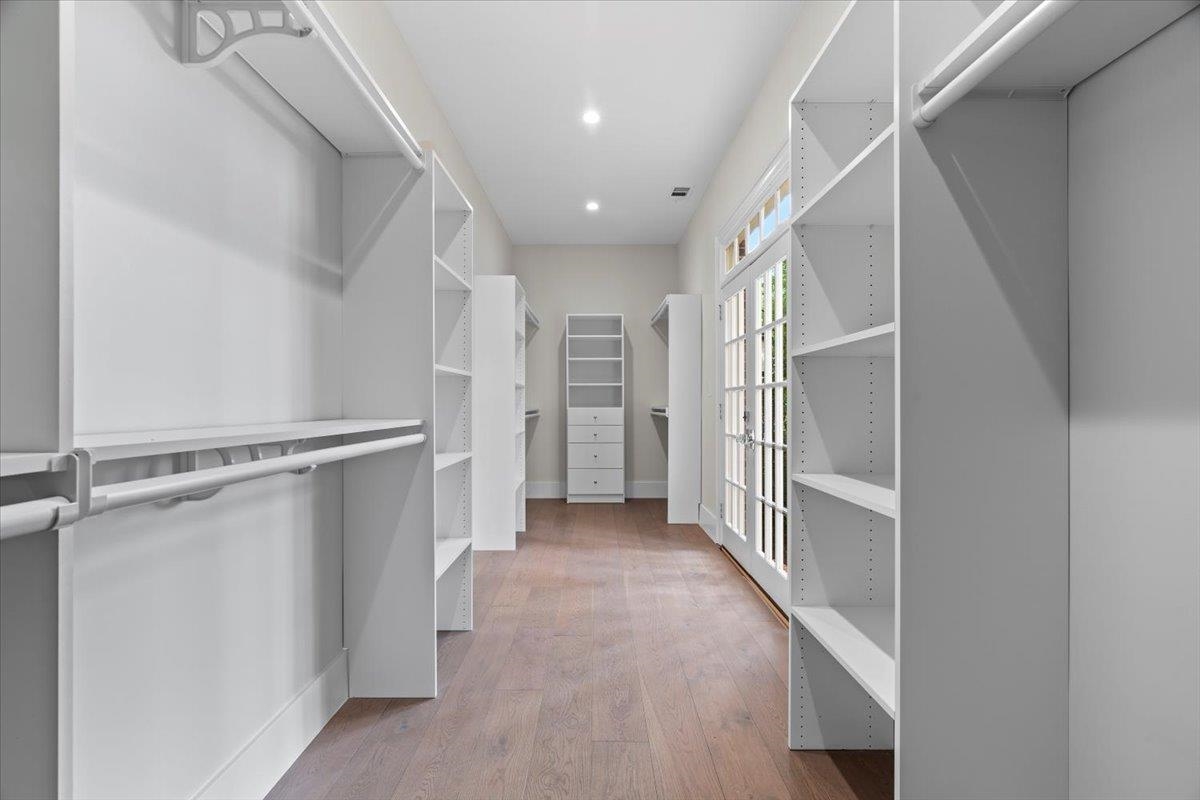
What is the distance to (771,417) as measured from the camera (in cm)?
353

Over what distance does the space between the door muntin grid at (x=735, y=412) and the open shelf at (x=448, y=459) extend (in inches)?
73.7

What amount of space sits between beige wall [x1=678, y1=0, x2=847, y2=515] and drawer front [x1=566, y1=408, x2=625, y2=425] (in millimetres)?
1254

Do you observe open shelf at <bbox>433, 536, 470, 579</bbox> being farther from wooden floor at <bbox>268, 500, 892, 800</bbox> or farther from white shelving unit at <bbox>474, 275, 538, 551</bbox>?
white shelving unit at <bbox>474, 275, 538, 551</bbox>

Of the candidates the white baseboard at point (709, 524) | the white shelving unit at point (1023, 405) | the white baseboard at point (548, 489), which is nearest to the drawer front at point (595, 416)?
the white baseboard at point (548, 489)

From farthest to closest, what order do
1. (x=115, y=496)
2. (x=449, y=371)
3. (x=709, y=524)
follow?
(x=709, y=524), (x=449, y=371), (x=115, y=496)

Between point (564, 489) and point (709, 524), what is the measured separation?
217cm

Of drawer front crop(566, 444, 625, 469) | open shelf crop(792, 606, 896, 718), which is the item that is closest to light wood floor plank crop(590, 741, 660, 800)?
open shelf crop(792, 606, 896, 718)

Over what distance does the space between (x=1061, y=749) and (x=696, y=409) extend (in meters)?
4.16

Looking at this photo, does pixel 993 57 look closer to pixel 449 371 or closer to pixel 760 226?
pixel 449 371

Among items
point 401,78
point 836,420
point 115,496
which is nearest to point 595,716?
point 836,420

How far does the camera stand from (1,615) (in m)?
0.72

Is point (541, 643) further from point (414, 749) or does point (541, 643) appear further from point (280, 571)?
point (280, 571)

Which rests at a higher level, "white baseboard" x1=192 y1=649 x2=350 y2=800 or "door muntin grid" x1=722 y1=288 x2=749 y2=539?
"door muntin grid" x1=722 y1=288 x2=749 y2=539

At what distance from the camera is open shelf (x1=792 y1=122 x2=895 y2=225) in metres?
1.38
